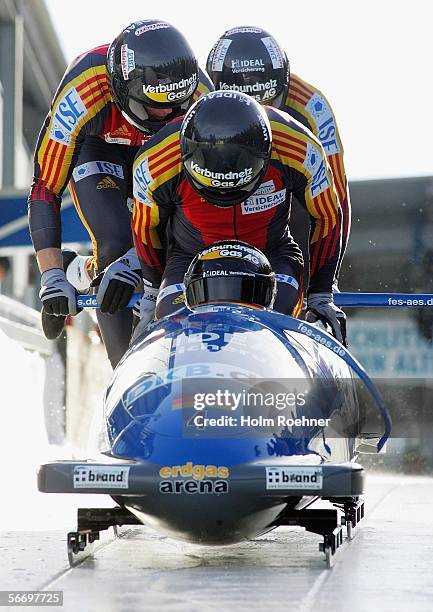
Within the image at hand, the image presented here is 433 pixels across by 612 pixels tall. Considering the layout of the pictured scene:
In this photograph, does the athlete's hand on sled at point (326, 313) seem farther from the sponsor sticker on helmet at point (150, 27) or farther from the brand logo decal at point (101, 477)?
the brand logo decal at point (101, 477)

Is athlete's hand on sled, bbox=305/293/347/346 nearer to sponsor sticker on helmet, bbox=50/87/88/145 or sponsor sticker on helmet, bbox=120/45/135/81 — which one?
sponsor sticker on helmet, bbox=120/45/135/81

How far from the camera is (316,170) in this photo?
14.2 ft

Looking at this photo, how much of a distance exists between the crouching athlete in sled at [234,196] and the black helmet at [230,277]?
32 cm

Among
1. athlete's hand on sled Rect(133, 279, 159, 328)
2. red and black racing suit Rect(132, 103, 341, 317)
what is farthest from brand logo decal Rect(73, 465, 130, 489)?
athlete's hand on sled Rect(133, 279, 159, 328)

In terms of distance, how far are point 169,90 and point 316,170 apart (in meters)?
0.83

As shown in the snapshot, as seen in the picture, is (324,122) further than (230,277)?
Yes

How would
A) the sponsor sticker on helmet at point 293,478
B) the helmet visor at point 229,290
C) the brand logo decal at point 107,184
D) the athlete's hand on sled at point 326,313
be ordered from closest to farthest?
the sponsor sticker on helmet at point 293,478 → the helmet visor at point 229,290 → the athlete's hand on sled at point 326,313 → the brand logo decal at point 107,184

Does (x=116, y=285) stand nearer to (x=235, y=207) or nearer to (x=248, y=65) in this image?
(x=235, y=207)

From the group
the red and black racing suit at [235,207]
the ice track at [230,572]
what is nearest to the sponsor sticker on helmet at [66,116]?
the red and black racing suit at [235,207]

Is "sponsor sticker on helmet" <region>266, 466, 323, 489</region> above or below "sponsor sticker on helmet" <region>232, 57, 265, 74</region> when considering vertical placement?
below

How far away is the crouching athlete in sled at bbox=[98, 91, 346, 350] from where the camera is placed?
393 cm

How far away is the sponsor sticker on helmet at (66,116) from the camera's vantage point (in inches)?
202

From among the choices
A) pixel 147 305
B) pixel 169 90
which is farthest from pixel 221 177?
pixel 169 90

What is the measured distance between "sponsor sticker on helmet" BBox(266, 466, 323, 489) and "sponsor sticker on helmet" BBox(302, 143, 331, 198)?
1.64m
